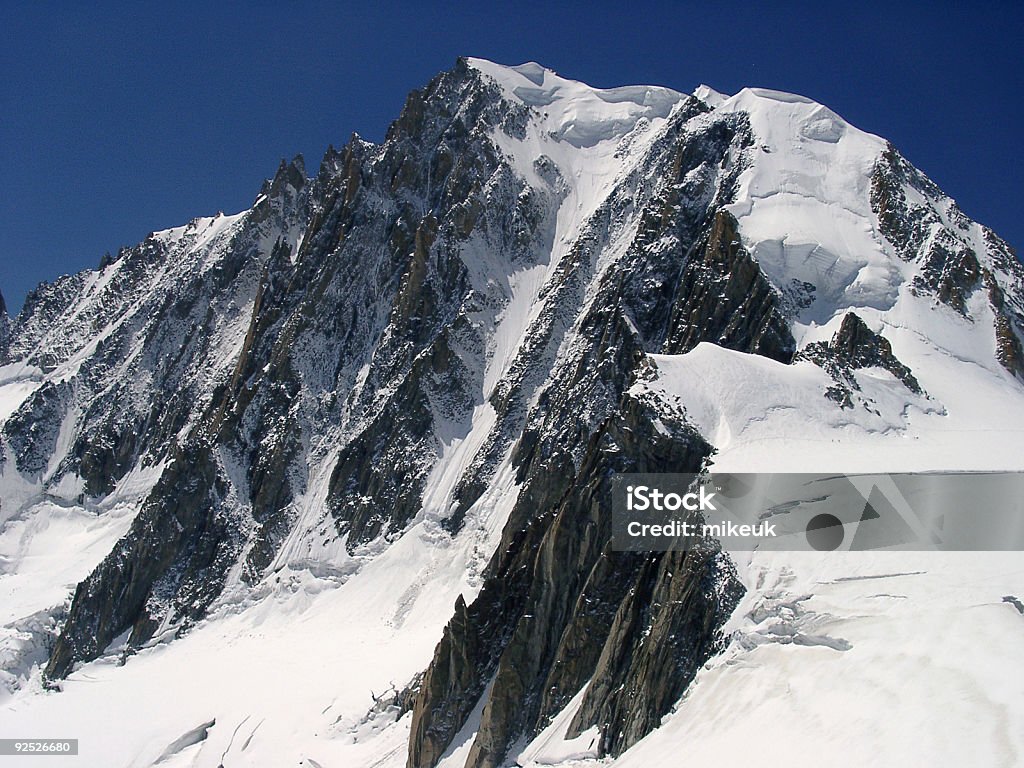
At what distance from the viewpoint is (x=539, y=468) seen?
65.4 metres

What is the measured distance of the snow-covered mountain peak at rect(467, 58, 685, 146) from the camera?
106625 millimetres

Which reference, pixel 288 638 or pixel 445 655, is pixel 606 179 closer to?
pixel 288 638

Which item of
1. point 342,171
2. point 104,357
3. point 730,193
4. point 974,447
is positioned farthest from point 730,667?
point 104,357

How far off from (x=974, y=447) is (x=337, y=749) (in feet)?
120

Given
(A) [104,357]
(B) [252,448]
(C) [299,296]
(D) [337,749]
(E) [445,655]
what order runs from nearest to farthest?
(E) [445,655]
(D) [337,749]
(B) [252,448]
(C) [299,296]
(A) [104,357]

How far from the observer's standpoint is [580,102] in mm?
112312

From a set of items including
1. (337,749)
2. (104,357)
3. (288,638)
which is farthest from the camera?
(104,357)

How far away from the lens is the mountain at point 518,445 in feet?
104

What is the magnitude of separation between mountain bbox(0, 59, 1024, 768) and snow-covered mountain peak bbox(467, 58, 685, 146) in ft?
1.91

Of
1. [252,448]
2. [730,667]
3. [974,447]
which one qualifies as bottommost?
[730,667]

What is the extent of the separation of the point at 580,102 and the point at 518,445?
53848 millimetres

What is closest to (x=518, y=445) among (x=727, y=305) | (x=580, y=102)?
(x=727, y=305)

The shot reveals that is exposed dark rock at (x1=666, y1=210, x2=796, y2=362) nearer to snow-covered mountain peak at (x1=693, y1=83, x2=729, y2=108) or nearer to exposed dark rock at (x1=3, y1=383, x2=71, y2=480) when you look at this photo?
snow-covered mountain peak at (x1=693, y1=83, x2=729, y2=108)

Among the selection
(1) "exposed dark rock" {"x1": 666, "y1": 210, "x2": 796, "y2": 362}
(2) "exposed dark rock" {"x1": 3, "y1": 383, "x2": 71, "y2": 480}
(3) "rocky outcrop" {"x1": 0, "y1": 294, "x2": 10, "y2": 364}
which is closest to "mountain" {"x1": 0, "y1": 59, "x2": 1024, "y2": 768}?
(1) "exposed dark rock" {"x1": 666, "y1": 210, "x2": 796, "y2": 362}
